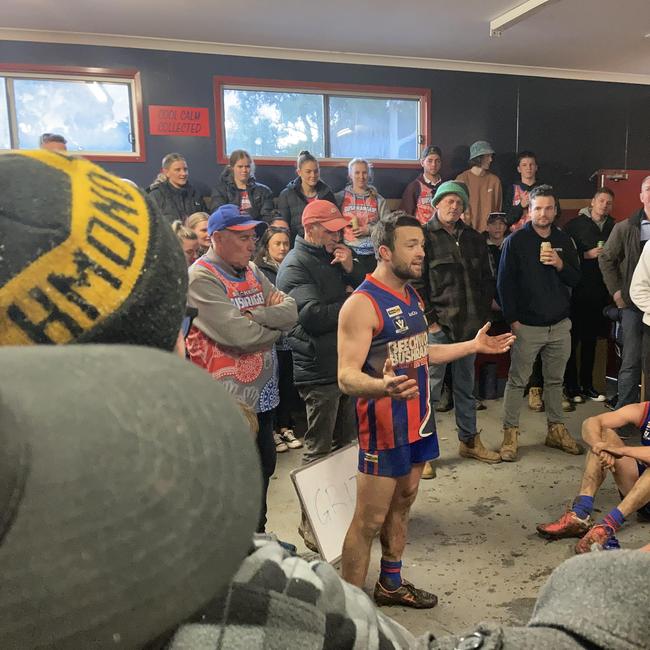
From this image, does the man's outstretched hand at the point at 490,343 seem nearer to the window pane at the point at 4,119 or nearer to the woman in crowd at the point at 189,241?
the woman in crowd at the point at 189,241

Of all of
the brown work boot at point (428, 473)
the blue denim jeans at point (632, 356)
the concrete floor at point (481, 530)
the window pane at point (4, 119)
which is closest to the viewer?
the concrete floor at point (481, 530)

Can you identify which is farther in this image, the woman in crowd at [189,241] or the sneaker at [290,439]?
the sneaker at [290,439]

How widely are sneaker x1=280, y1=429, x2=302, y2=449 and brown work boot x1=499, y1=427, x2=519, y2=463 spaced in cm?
143

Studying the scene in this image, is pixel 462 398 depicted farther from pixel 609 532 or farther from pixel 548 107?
pixel 548 107

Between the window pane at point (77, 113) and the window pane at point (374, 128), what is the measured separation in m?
2.27

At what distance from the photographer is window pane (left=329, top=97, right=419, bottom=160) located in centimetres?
652

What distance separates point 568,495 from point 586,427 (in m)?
0.62

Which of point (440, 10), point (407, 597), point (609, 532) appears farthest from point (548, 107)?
point (407, 597)

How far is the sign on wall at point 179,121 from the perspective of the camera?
5.80m

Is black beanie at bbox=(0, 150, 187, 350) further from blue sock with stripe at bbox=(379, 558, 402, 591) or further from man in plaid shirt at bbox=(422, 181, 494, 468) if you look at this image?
man in plaid shirt at bbox=(422, 181, 494, 468)

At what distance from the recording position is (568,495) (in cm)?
337

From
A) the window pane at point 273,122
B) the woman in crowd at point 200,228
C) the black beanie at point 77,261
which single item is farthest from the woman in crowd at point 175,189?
the black beanie at point 77,261

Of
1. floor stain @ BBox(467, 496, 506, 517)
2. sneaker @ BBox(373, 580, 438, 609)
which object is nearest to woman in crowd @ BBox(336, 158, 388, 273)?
floor stain @ BBox(467, 496, 506, 517)

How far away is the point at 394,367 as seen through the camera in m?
2.16
